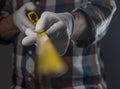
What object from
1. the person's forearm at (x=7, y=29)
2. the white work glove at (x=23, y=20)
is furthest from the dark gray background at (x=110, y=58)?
the white work glove at (x=23, y=20)

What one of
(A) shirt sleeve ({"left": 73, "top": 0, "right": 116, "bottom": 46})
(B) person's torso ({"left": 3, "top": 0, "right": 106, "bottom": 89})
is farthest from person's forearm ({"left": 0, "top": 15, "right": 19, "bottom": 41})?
(A) shirt sleeve ({"left": 73, "top": 0, "right": 116, "bottom": 46})

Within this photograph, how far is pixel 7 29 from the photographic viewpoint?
79cm

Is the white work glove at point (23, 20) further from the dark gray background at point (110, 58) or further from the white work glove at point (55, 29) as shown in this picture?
the dark gray background at point (110, 58)

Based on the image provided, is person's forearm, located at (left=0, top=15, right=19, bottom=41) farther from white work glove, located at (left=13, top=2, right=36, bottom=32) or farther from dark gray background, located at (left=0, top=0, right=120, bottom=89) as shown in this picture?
dark gray background, located at (left=0, top=0, right=120, bottom=89)

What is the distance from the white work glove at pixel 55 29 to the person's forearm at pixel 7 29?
0.17 m

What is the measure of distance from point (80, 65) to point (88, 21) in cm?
12

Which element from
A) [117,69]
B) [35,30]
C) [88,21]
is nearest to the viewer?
[35,30]

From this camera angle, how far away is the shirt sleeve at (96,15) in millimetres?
694

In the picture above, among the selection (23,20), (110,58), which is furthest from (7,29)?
(110,58)

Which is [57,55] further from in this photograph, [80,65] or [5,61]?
[5,61]

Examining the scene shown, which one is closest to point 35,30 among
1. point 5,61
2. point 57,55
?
point 57,55

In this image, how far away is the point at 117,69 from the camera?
3.19 ft

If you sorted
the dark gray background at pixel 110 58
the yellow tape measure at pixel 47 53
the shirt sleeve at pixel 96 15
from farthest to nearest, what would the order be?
the dark gray background at pixel 110 58 → the shirt sleeve at pixel 96 15 → the yellow tape measure at pixel 47 53

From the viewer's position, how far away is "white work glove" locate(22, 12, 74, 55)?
1.90ft
